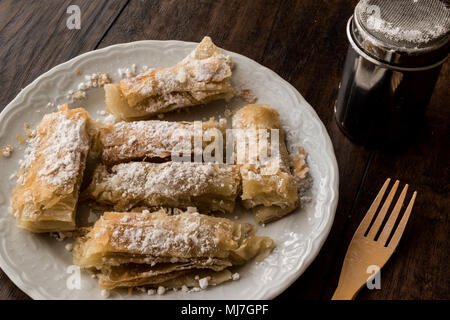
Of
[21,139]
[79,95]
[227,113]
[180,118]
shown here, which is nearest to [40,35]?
[79,95]

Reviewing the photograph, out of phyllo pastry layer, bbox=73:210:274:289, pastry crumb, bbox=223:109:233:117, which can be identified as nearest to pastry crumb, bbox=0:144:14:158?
phyllo pastry layer, bbox=73:210:274:289

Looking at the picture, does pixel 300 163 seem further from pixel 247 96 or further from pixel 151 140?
pixel 151 140

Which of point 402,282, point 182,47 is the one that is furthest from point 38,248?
point 402,282

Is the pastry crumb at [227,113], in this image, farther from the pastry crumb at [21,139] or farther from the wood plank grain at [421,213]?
the pastry crumb at [21,139]

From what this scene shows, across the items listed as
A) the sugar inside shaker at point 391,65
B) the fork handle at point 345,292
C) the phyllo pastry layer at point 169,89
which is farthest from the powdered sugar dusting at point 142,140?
the fork handle at point 345,292

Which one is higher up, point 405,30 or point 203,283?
point 405,30

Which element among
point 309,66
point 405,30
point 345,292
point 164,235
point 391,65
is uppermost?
point 405,30

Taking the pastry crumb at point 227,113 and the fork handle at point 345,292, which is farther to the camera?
the pastry crumb at point 227,113
